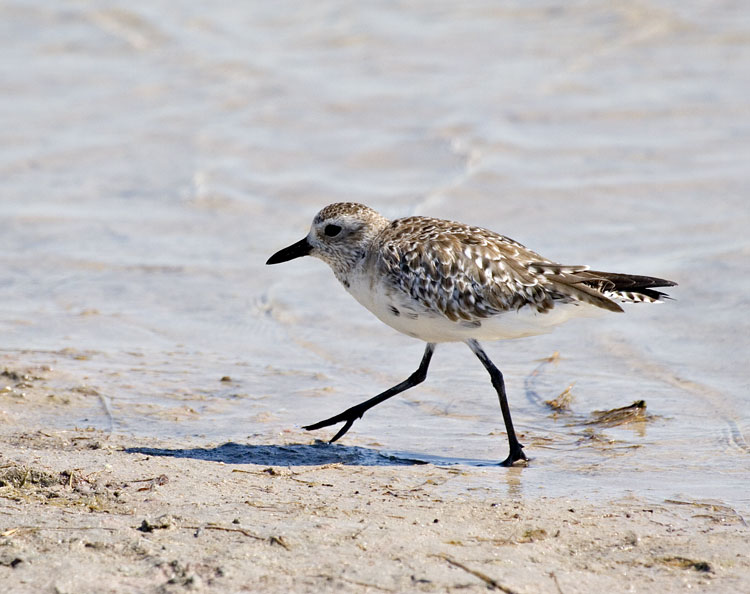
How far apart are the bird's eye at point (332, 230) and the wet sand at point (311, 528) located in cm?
155

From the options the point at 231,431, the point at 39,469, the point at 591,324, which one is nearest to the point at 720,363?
the point at 591,324

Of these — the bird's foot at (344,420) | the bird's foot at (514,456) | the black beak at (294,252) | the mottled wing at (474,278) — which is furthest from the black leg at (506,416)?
the black beak at (294,252)

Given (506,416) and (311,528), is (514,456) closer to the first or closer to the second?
(506,416)

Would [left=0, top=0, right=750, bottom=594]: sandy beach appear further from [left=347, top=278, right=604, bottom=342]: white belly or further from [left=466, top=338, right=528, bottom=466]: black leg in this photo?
[left=347, top=278, right=604, bottom=342]: white belly

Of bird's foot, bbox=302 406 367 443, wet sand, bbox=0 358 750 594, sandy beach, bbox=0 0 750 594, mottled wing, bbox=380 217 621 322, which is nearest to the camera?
wet sand, bbox=0 358 750 594

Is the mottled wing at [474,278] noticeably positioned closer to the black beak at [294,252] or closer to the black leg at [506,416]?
the black leg at [506,416]

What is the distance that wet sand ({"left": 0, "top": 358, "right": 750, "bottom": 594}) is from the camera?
511 centimetres

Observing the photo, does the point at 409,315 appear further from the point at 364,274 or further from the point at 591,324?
the point at 591,324

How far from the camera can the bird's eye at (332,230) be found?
26.0 ft

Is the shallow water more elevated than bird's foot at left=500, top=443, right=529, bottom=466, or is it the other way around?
the shallow water

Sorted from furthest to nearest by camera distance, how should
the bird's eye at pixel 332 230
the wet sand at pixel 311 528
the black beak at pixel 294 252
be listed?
the black beak at pixel 294 252
the bird's eye at pixel 332 230
the wet sand at pixel 311 528

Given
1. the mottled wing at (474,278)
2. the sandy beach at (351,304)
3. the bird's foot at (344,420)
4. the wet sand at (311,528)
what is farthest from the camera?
the bird's foot at (344,420)

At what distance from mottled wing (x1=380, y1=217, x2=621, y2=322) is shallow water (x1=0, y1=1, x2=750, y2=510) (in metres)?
0.93

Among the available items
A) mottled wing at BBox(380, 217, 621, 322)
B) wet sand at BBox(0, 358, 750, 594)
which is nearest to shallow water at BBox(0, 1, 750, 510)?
wet sand at BBox(0, 358, 750, 594)
